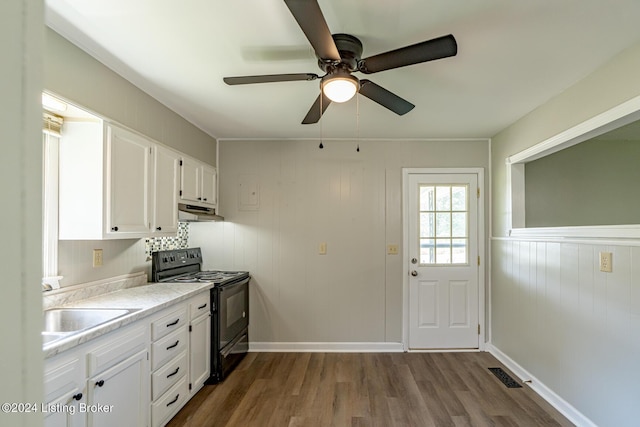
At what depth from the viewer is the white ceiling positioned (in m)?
1.58

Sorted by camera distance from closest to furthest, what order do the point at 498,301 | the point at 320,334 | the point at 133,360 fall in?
the point at 133,360, the point at 498,301, the point at 320,334

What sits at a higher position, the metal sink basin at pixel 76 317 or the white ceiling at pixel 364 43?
the white ceiling at pixel 364 43

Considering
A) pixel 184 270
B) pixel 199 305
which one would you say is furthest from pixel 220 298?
pixel 184 270

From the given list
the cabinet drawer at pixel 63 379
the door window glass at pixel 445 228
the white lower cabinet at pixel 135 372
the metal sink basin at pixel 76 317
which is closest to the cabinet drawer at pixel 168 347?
the white lower cabinet at pixel 135 372

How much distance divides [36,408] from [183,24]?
1.79 meters

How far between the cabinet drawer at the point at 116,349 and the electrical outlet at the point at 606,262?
9.48ft

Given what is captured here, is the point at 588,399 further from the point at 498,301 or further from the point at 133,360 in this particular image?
the point at 133,360

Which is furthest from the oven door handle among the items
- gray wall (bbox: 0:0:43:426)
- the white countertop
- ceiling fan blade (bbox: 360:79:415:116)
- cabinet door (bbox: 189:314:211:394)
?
gray wall (bbox: 0:0:43:426)

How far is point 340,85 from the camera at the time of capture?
5.70ft

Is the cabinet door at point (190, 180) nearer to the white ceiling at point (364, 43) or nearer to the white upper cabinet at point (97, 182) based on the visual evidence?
the white ceiling at point (364, 43)

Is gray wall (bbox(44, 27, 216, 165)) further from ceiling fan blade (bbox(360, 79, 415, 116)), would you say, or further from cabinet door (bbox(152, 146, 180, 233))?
ceiling fan blade (bbox(360, 79, 415, 116))

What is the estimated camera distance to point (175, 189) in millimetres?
2885

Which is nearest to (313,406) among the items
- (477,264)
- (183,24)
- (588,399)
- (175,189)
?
(588,399)

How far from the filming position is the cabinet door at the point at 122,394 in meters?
1.63
